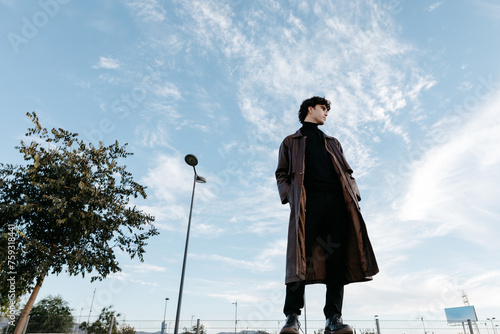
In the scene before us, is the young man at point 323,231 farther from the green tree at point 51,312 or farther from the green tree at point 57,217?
the green tree at point 51,312

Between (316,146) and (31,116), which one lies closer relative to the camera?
(316,146)

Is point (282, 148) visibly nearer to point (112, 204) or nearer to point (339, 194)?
→ point (339, 194)

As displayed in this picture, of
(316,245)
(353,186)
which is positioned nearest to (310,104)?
(353,186)

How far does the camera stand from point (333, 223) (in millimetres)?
3031

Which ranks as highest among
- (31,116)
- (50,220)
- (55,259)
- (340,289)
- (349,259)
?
(31,116)

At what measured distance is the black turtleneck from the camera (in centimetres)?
314

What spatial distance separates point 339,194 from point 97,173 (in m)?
15.5

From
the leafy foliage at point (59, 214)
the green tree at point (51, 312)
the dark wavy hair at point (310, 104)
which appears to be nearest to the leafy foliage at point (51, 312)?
the green tree at point (51, 312)

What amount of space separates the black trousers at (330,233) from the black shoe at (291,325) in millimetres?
235

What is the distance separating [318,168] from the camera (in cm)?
324

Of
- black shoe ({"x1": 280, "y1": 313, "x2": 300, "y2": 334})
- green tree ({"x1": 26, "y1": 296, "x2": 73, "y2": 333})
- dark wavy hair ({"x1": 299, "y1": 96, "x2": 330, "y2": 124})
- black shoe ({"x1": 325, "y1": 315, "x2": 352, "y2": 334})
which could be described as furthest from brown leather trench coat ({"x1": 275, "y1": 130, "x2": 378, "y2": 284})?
green tree ({"x1": 26, "y1": 296, "x2": 73, "y2": 333})

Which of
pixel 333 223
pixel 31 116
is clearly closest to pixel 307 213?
pixel 333 223

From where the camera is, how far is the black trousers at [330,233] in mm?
2842

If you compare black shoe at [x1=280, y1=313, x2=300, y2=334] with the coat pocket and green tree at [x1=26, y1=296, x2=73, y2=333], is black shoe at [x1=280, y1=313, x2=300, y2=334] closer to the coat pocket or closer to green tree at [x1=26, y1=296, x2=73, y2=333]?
the coat pocket
